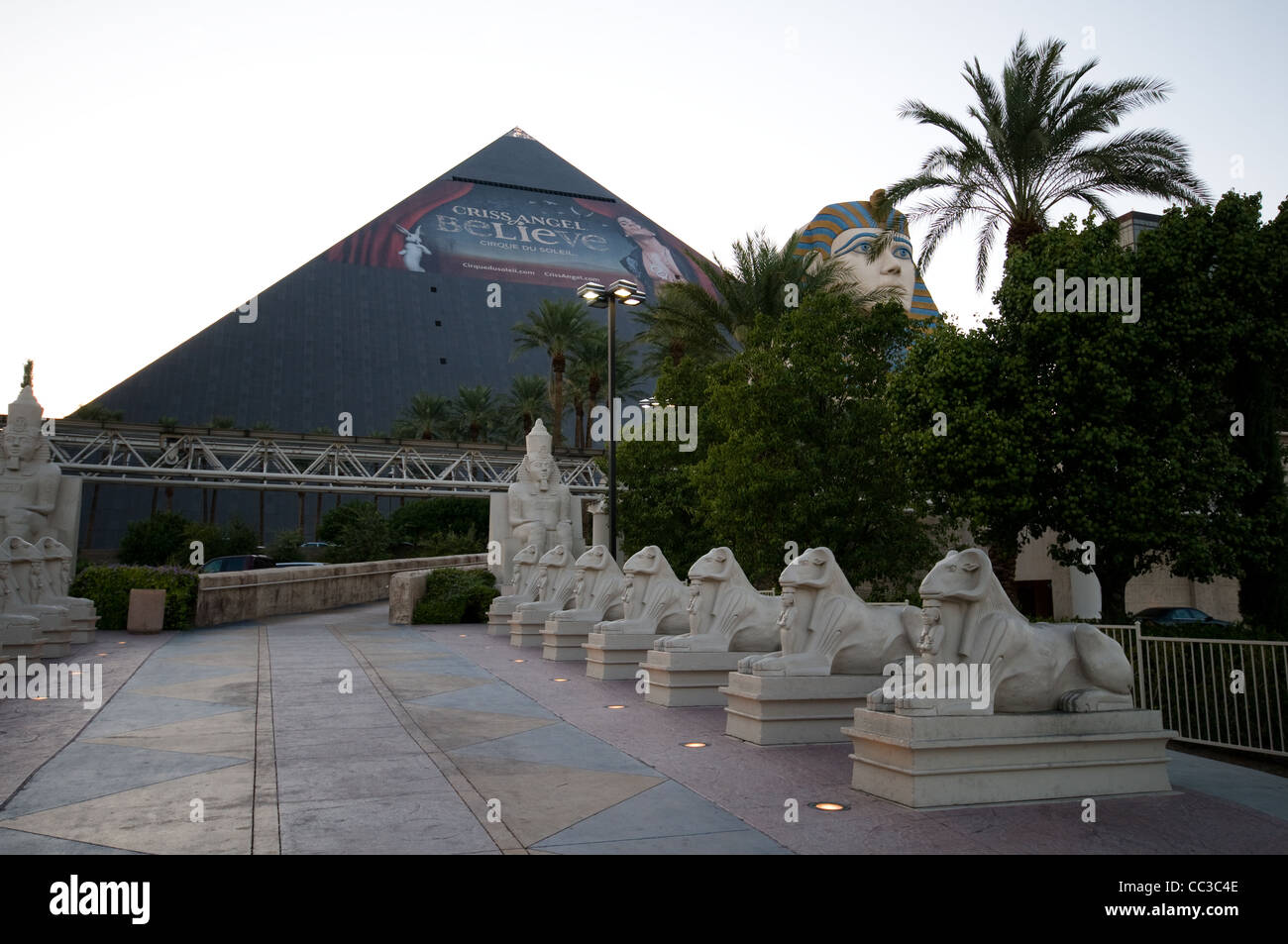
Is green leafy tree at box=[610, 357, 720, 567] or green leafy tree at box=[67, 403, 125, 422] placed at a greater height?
A: green leafy tree at box=[67, 403, 125, 422]

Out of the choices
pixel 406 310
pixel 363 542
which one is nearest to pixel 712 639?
pixel 363 542

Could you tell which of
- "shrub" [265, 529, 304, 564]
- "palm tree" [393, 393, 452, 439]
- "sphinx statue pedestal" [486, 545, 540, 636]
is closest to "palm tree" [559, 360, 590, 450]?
"palm tree" [393, 393, 452, 439]

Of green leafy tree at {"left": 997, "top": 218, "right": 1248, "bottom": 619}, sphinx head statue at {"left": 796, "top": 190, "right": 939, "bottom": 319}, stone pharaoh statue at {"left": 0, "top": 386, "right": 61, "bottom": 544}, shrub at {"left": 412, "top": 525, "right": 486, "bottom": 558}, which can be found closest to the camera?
green leafy tree at {"left": 997, "top": 218, "right": 1248, "bottom": 619}

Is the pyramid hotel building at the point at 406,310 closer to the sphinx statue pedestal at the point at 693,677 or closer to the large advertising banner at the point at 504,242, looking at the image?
the large advertising banner at the point at 504,242

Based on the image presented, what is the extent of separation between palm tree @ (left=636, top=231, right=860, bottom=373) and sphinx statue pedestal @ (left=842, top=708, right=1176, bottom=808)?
55.7 feet

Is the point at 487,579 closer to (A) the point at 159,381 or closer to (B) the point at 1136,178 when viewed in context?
(B) the point at 1136,178

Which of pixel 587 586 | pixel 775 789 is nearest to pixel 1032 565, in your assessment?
pixel 587 586

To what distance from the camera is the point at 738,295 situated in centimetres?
2391

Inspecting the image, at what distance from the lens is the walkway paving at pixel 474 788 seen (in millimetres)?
4695

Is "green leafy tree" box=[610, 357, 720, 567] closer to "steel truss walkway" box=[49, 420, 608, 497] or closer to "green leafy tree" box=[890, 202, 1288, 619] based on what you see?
"steel truss walkway" box=[49, 420, 608, 497]

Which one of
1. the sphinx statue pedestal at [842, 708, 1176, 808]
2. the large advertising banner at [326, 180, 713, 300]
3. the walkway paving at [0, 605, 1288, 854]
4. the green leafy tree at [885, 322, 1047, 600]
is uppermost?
the large advertising banner at [326, 180, 713, 300]

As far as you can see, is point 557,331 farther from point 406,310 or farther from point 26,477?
point 406,310

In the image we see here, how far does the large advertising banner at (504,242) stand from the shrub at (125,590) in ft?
237

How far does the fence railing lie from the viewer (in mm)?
8281
